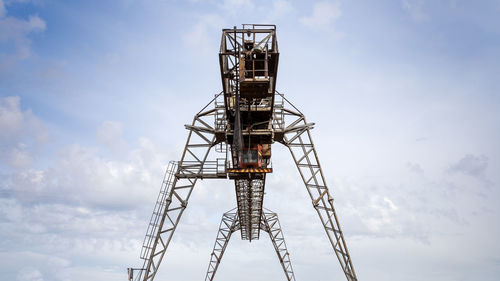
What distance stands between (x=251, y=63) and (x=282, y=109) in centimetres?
503

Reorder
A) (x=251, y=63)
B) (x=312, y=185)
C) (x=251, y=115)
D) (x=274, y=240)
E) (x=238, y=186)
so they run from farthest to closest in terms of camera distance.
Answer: (x=274, y=240) < (x=238, y=186) < (x=312, y=185) < (x=251, y=115) < (x=251, y=63)

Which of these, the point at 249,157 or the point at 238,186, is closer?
the point at 249,157

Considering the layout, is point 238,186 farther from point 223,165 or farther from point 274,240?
point 274,240

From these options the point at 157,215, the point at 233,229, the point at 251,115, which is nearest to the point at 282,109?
the point at 251,115

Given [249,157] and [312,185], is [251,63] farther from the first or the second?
[312,185]

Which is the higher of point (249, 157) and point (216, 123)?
point (216, 123)

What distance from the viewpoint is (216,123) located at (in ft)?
66.8

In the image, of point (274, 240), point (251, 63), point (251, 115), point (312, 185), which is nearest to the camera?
point (251, 63)

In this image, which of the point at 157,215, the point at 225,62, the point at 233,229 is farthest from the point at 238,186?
the point at 233,229

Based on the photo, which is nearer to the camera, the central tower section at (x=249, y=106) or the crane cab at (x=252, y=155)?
the central tower section at (x=249, y=106)

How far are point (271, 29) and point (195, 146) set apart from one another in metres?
8.08

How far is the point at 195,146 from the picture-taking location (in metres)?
20.9

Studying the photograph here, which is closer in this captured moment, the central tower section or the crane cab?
the central tower section

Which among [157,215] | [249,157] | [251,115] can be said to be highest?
[251,115]
